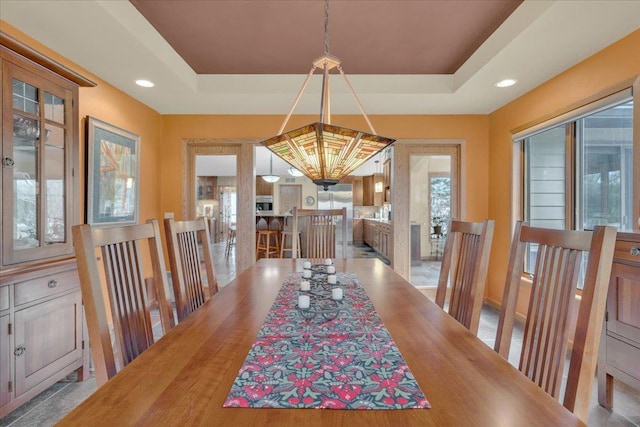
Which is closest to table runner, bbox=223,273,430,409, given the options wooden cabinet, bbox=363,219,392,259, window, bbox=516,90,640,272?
window, bbox=516,90,640,272

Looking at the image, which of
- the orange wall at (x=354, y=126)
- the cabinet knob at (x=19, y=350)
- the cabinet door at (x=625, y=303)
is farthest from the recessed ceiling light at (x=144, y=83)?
the cabinet door at (x=625, y=303)

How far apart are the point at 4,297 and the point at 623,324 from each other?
3261 millimetres

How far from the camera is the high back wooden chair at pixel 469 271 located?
1480mm

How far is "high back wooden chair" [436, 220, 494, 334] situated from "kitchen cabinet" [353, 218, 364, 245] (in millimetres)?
8458

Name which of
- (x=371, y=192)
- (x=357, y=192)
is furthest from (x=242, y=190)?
(x=357, y=192)

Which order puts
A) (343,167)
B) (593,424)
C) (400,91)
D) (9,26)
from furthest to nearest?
→ (400,91), (9,26), (593,424), (343,167)

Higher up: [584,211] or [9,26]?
[9,26]

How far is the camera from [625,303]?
5.98ft

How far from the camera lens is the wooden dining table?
67 cm

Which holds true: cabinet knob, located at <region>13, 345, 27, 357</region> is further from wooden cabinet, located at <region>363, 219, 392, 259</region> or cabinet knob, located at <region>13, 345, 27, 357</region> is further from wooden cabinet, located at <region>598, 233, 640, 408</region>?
wooden cabinet, located at <region>363, 219, 392, 259</region>

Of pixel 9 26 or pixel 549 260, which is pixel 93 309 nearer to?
pixel 549 260

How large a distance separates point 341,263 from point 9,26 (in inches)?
106

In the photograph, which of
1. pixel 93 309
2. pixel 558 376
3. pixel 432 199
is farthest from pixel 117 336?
pixel 432 199

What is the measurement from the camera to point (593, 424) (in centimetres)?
181
